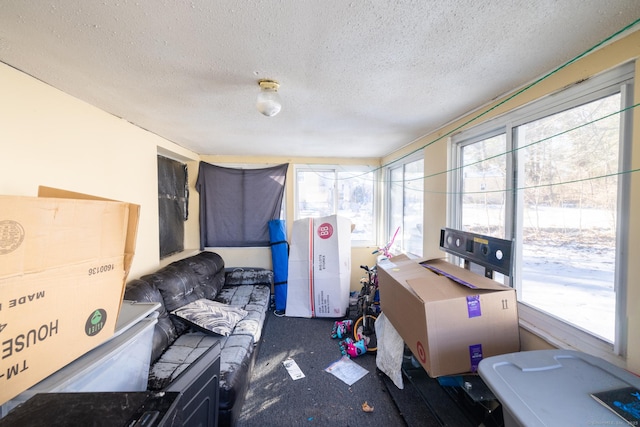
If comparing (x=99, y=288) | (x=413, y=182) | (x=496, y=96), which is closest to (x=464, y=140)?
(x=496, y=96)

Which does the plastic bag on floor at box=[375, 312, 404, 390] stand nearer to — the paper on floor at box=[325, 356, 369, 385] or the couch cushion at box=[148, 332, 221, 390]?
the paper on floor at box=[325, 356, 369, 385]

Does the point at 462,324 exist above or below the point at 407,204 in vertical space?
below

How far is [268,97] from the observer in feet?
4.43

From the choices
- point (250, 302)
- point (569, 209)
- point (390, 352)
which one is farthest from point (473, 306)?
point (250, 302)

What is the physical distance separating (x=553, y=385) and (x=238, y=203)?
3.43 metres

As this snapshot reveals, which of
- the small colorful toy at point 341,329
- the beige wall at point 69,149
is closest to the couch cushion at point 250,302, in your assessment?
the small colorful toy at point 341,329

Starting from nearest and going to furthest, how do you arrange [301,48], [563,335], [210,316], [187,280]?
[301,48], [563,335], [210,316], [187,280]

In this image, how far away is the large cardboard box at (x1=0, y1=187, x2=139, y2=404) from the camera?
64 centimetres

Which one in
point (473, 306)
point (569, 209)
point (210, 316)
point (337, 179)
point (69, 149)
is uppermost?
point (337, 179)

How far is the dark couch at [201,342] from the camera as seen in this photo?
0.85 metres

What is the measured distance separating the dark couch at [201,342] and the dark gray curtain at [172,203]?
1.37 feet

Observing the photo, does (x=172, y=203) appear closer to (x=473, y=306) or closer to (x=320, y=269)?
(x=320, y=269)

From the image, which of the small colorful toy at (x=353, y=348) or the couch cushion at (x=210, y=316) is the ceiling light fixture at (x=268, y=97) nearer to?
the couch cushion at (x=210, y=316)

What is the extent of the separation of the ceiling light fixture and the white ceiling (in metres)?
0.05
